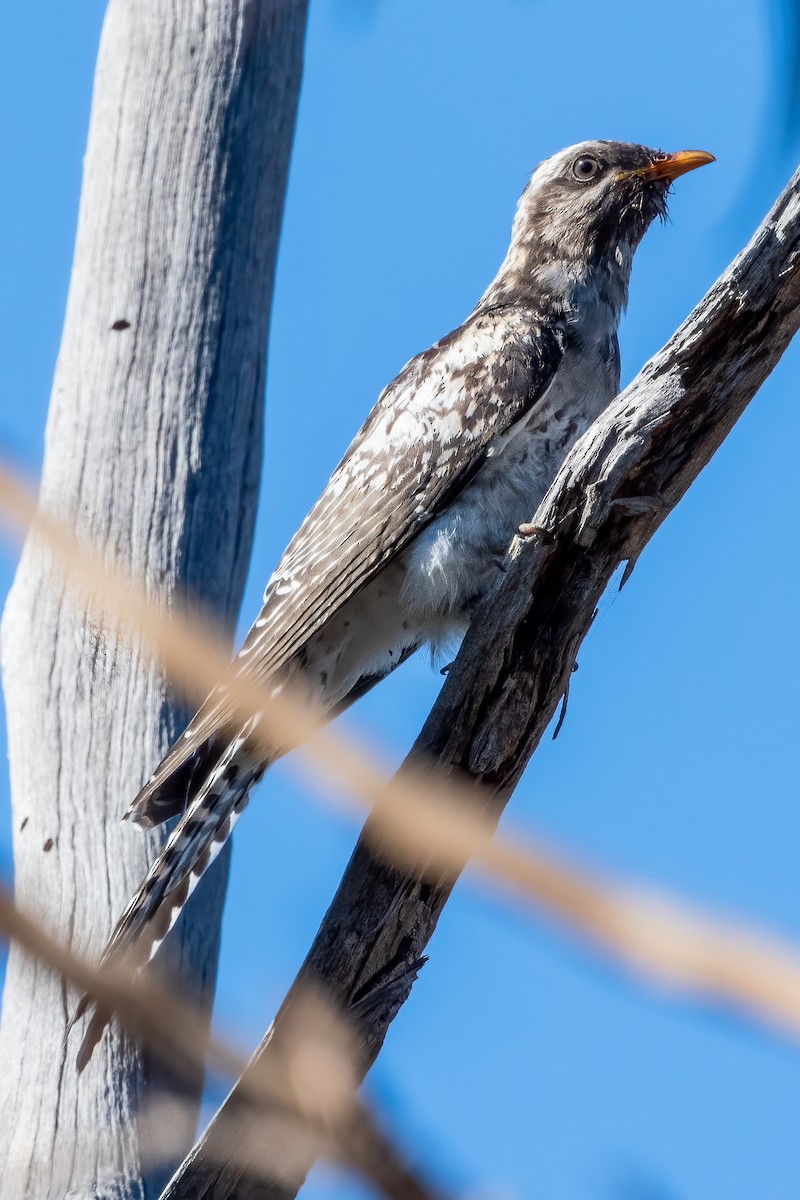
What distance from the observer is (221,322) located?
4289 mm

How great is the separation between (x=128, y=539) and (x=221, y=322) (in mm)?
800

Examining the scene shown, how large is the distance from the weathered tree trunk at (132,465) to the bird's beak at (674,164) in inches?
56.8

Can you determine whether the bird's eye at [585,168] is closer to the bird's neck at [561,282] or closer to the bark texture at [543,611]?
the bird's neck at [561,282]

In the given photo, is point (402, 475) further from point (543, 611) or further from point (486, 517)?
point (543, 611)

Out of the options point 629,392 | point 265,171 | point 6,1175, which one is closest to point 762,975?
point 629,392

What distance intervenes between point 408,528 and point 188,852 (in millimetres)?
1228

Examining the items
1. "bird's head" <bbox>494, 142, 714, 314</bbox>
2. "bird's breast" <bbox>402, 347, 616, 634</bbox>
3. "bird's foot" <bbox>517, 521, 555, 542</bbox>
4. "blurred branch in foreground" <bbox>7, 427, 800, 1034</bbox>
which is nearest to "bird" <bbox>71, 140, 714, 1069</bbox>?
"bird's breast" <bbox>402, 347, 616, 634</bbox>

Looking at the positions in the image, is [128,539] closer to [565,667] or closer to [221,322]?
[221,322]

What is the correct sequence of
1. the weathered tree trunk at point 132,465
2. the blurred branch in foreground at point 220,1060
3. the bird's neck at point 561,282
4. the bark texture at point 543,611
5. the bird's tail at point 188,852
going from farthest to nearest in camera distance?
the bird's neck at point 561,282 → the weathered tree trunk at point 132,465 → the bird's tail at point 188,852 → the bark texture at point 543,611 → the blurred branch in foreground at point 220,1060

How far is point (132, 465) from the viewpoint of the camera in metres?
4.12

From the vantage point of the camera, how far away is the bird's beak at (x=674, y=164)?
4934 millimetres

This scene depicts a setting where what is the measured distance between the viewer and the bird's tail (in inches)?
135

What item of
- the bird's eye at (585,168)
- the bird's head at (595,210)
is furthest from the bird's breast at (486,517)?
the bird's eye at (585,168)

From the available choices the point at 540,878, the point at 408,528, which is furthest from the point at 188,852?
the point at 540,878
